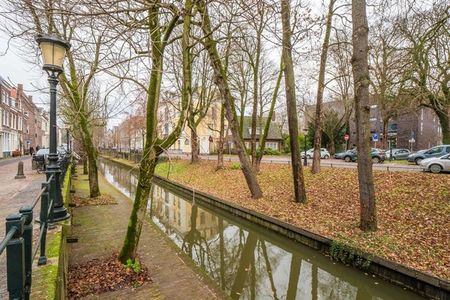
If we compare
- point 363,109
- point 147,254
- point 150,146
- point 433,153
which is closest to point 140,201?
point 150,146

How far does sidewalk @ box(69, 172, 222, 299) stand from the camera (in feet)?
15.8

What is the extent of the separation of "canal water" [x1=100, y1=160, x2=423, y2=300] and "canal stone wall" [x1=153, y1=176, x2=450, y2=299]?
0.17m

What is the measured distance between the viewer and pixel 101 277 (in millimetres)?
5250

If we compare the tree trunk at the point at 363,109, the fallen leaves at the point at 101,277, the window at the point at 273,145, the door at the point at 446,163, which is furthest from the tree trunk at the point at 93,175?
the window at the point at 273,145

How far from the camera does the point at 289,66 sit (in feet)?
36.3

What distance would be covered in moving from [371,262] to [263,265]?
267cm

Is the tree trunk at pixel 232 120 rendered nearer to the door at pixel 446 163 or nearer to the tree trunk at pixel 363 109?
the tree trunk at pixel 363 109

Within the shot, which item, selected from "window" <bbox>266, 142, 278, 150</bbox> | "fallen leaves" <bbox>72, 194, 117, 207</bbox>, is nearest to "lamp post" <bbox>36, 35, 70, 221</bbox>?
"fallen leaves" <bbox>72, 194, 117, 207</bbox>

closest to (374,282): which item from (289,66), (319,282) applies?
(319,282)

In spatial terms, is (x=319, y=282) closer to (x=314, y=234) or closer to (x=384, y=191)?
(x=314, y=234)

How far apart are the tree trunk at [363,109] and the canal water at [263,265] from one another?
1834mm

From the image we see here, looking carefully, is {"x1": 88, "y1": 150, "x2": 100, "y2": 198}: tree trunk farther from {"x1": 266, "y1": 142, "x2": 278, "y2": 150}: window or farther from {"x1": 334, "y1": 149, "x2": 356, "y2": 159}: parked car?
{"x1": 266, "y1": 142, "x2": 278, "y2": 150}: window

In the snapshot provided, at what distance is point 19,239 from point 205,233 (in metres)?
9.15

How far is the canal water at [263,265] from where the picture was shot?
6.23 m
